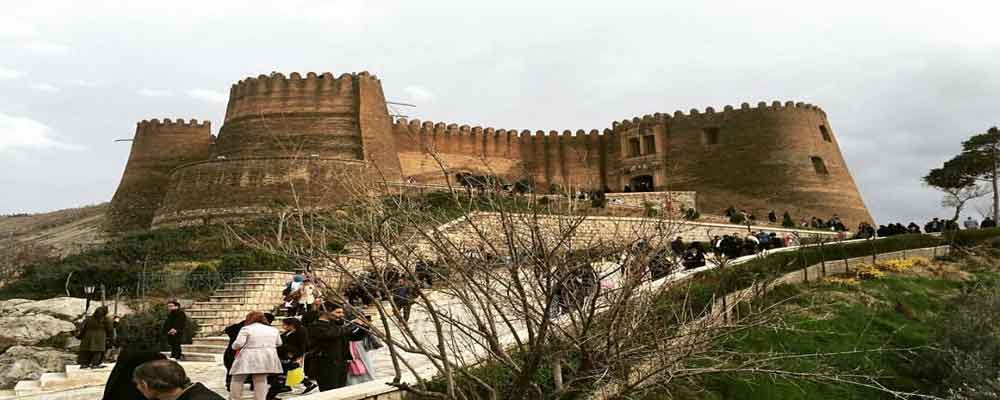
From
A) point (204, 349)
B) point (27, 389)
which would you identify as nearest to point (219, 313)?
point (204, 349)

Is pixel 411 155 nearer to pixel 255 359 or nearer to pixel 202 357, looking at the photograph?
pixel 202 357

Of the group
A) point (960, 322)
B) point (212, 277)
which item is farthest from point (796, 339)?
point (212, 277)

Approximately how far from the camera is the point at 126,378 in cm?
455

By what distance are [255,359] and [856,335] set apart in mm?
8212

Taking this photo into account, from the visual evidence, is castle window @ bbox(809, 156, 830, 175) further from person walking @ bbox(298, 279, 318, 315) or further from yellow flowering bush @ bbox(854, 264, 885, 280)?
person walking @ bbox(298, 279, 318, 315)

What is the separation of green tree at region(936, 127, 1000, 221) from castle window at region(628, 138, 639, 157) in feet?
42.0

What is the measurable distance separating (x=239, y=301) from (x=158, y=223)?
1565 cm

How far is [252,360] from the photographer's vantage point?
22.6ft

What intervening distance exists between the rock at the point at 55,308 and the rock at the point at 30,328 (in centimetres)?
30

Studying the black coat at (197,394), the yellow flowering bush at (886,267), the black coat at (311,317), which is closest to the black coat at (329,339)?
the black coat at (311,317)

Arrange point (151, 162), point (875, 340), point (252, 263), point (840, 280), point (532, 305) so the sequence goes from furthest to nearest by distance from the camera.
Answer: point (151, 162) < point (252, 263) < point (840, 280) < point (875, 340) < point (532, 305)

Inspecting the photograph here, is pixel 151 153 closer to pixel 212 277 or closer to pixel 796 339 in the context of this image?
pixel 212 277

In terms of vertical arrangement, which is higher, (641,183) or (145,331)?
(641,183)

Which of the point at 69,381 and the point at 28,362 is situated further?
the point at 28,362
